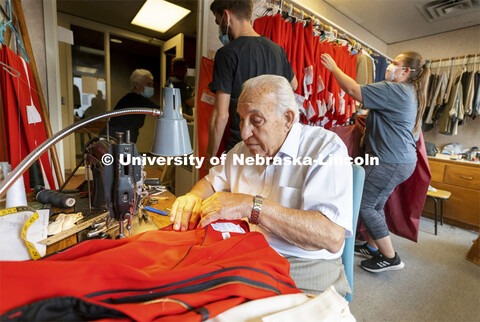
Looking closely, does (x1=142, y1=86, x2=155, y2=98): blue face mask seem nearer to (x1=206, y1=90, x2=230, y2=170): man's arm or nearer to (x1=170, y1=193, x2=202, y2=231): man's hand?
(x1=206, y1=90, x2=230, y2=170): man's arm

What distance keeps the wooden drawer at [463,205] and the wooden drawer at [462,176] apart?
6 cm

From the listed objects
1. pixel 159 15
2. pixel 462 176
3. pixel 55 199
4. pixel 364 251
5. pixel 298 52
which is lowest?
pixel 364 251

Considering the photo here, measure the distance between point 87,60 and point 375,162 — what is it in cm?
536

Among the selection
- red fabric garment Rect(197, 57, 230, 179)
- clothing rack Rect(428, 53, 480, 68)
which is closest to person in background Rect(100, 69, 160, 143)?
red fabric garment Rect(197, 57, 230, 179)

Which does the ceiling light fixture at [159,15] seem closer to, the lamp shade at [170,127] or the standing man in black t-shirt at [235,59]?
the standing man in black t-shirt at [235,59]

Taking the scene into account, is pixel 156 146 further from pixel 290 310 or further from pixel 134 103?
pixel 134 103

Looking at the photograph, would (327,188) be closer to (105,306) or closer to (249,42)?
(105,306)

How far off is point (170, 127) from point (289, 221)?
1.60 ft

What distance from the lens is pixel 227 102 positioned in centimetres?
157

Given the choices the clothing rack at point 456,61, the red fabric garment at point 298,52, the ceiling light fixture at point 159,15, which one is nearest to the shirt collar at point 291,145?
the red fabric garment at point 298,52

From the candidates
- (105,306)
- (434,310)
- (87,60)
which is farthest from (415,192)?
(87,60)

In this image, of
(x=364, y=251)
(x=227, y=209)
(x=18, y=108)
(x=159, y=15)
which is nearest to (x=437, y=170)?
(x=364, y=251)

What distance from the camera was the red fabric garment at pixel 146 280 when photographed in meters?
0.37

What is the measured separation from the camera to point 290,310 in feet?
1.40
